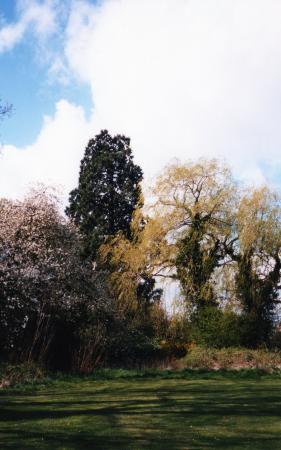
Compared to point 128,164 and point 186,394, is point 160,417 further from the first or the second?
point 128,164

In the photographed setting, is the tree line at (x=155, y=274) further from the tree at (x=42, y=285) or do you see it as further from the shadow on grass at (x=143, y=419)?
the shadow on grass at (x=143, y=419)

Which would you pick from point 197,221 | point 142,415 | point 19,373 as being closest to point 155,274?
point 197,221

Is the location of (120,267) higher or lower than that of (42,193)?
lower

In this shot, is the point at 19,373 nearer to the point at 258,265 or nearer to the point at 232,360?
the point at 232,360

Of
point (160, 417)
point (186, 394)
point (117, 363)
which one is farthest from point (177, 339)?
point (160, 417)

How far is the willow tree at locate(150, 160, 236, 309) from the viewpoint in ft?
75.0

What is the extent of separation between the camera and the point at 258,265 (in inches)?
883

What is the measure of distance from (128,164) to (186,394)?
21376 mm

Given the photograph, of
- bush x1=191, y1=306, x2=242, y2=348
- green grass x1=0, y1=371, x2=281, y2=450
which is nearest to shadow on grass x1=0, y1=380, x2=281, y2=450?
green grass x1=0, y1=371, x2=281, y2=450

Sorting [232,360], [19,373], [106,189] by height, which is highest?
[106,189]

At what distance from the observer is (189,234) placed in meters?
23.3

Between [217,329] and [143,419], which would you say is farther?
[217,329]

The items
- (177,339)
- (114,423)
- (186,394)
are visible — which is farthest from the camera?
(177,339)

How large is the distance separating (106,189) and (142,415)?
2250 centimetres
